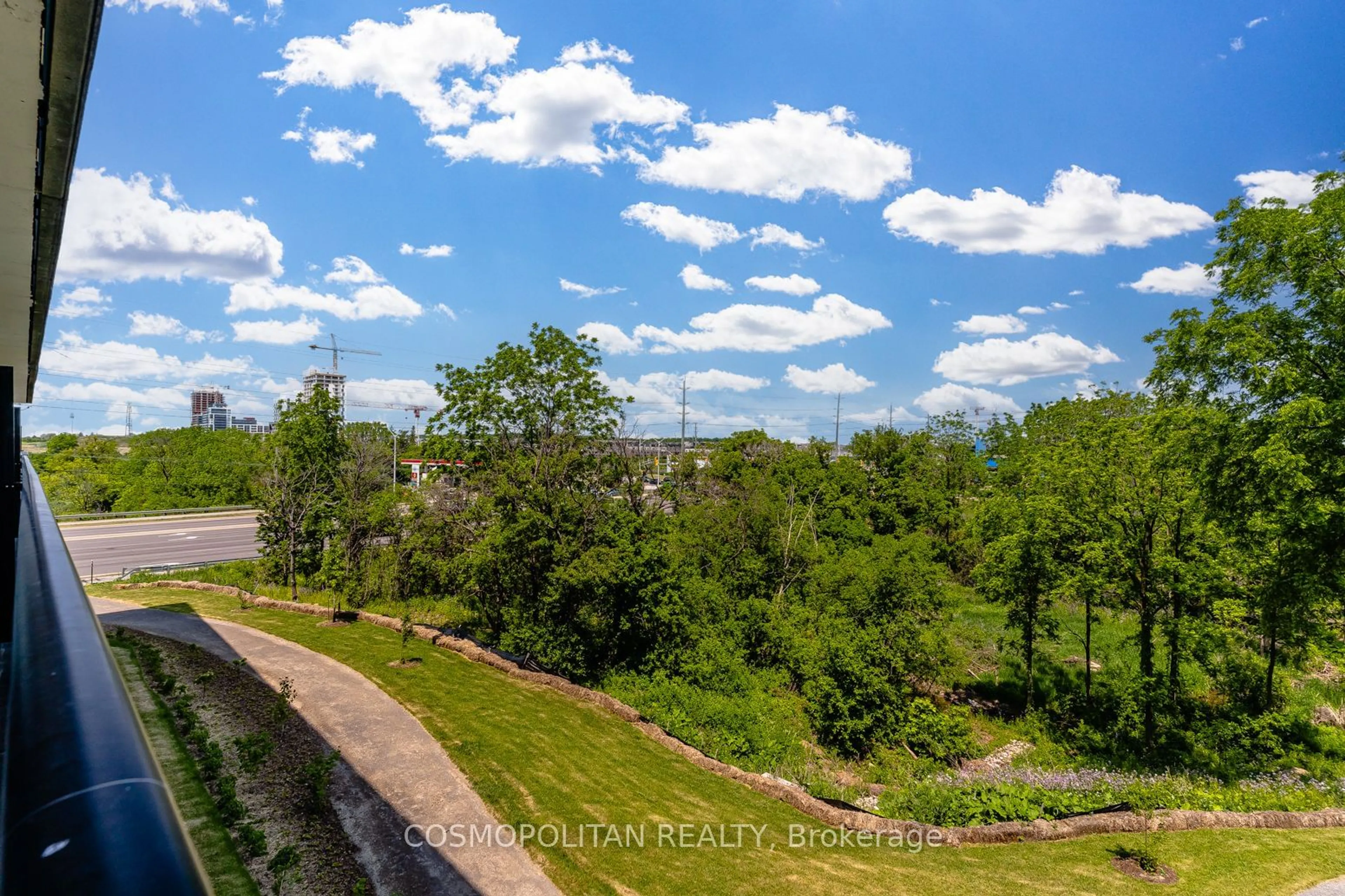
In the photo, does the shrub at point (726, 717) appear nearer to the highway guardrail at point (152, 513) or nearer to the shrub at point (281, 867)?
the shrub at point (281, 867)

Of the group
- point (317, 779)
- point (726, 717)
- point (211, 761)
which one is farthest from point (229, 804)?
point (726, 717)

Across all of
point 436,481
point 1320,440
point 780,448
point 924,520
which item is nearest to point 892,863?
point 1320,440

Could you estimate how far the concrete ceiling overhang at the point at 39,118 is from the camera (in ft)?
6.28

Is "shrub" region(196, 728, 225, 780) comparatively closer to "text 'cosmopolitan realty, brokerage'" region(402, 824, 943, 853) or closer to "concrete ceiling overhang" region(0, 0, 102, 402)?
"text 'cosmopolitan realty, brokerage'" region(402, 824, 943, 853)

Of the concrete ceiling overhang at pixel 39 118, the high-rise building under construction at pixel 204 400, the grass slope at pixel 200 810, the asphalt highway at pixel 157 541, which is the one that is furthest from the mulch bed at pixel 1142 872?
the high-rise building under construction at pixel 204 400

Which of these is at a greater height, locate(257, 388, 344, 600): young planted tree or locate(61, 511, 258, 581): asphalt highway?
locate(257, 388, 344, 600): young planted tree

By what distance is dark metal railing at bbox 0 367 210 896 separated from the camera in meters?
0.56

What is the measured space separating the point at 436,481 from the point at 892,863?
1697cm

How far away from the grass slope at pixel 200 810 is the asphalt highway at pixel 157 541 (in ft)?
72.6

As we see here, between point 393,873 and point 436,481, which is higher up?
point 436,481

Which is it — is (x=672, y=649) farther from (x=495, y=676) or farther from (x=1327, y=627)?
(x=1327, y=627)

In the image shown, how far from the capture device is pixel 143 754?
752 millimetres

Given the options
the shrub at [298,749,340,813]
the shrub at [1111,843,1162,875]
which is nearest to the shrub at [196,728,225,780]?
the shrub at [298,749,340,813]

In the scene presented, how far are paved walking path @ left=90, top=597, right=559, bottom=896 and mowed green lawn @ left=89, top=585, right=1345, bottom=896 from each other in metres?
0.32
